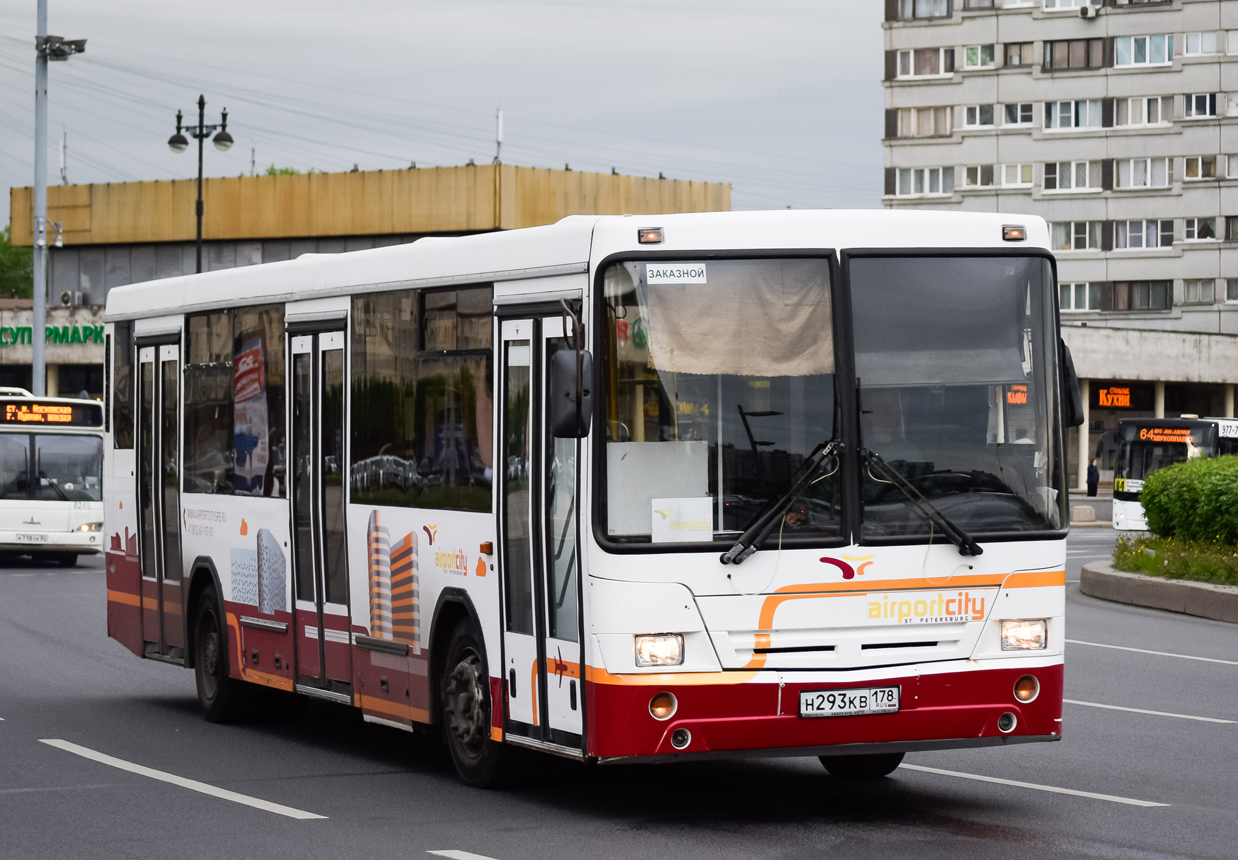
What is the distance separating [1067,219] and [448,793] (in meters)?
89.1

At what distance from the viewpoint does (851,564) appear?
9266 mm

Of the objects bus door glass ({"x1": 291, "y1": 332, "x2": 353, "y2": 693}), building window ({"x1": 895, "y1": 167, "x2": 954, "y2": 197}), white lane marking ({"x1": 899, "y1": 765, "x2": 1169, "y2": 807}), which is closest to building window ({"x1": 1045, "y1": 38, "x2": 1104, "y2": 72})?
building window ({"x1": 895, "y1": 167, "x2": 954, "y2": 197})

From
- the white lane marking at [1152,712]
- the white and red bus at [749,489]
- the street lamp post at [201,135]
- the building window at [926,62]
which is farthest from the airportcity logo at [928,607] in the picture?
the building window at [926,62]

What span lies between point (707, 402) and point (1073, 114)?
89.9 meters

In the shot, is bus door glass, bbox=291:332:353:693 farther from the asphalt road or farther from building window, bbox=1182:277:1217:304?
building window, bbox=1182:277:1217:304

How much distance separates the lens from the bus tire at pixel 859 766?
36.1 ft

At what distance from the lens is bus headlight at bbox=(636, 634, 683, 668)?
29.7 feet

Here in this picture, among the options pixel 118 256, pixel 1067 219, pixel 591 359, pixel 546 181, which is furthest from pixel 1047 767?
pixel 1067 219

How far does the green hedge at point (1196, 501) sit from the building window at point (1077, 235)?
6874 centimetres

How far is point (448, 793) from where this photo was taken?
10.5 metres

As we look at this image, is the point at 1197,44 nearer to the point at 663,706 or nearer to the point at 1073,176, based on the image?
the point at 1073,176

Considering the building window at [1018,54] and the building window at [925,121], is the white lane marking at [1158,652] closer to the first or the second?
the building window at [1018,54]

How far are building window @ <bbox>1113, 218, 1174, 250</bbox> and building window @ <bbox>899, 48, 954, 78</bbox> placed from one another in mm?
11074

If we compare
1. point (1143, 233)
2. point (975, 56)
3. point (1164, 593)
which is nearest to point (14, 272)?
point (975, 56)
